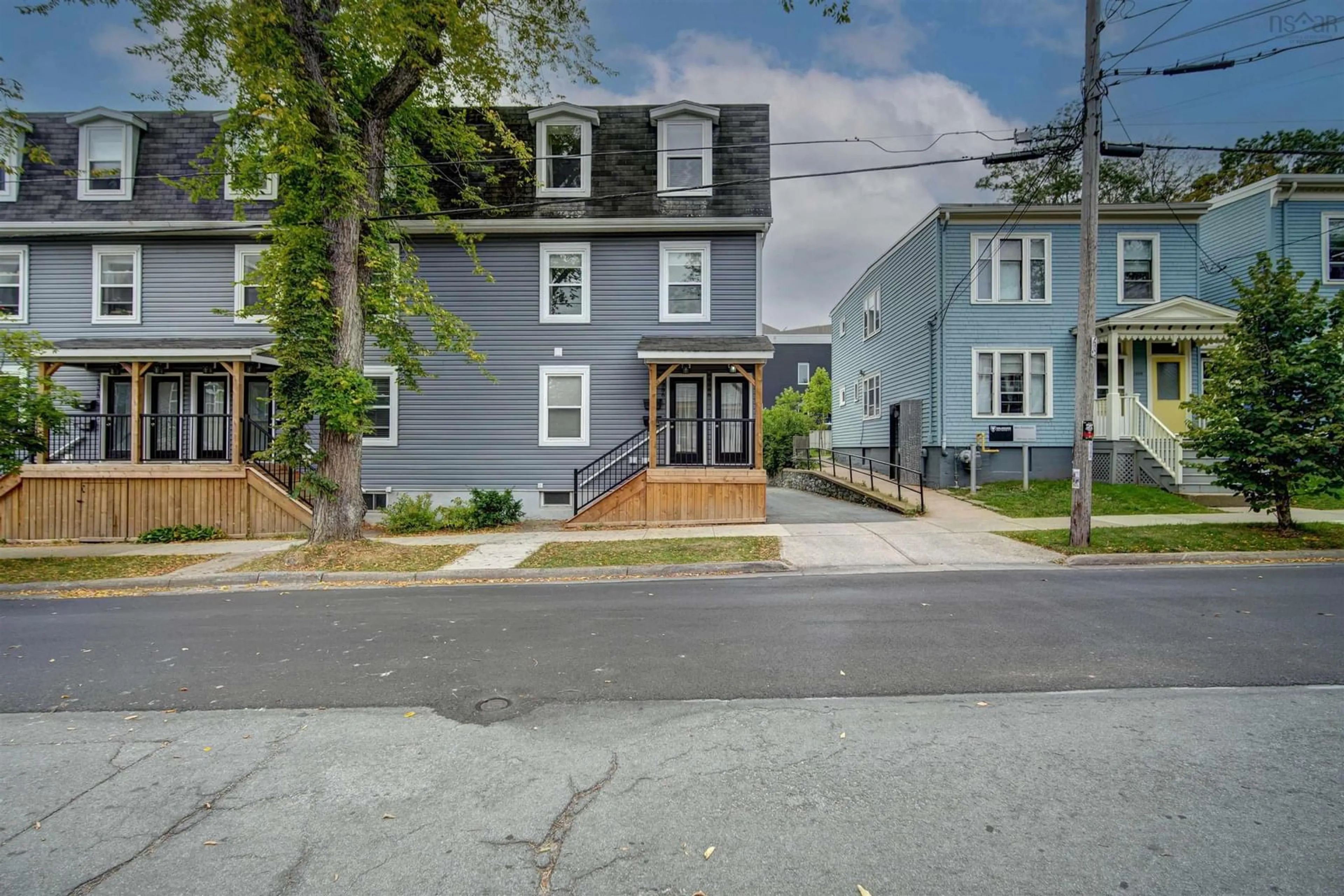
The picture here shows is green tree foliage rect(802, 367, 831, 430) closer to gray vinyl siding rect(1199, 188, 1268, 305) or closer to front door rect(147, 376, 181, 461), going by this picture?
gray vinyl siding rect(1199, 188, 1268, 305)

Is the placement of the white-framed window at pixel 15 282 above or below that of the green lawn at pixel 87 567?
above

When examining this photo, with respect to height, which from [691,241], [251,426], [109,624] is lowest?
[109,624]

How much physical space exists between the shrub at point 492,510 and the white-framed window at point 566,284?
4548 mm

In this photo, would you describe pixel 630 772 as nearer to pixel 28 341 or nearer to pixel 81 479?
pixel 28 341

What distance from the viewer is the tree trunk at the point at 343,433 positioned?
448 inches

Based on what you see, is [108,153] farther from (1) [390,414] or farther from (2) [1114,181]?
(2) [1114,181]

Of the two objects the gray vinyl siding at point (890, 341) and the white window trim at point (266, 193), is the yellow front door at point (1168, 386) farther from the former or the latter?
the white window trim at point (266, 193)

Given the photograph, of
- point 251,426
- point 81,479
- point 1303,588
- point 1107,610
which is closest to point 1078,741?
point 1107,610

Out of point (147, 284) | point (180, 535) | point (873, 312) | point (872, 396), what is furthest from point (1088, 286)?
point (147, 284)

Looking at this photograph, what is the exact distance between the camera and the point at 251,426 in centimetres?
1633

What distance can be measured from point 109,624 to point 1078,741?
9484mm

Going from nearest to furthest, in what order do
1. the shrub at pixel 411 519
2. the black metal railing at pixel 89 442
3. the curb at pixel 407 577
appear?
the curb at pixel 407 577
the shrub at pixel 411 519
the black metal railing at pixel 89 442

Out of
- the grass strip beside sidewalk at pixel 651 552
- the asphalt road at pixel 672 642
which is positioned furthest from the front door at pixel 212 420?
the grass strip beside sidewalk at pixel 651 552

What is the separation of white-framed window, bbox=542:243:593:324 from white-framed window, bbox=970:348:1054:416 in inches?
447
